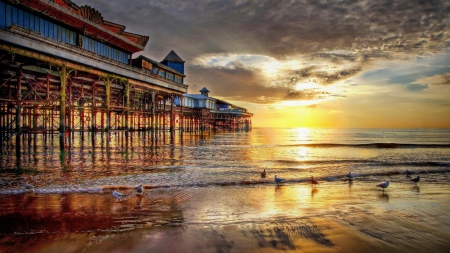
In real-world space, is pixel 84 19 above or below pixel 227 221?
above

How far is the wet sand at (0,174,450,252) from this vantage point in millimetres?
5148

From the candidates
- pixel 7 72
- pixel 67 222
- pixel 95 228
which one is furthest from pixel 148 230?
pixel 7 72

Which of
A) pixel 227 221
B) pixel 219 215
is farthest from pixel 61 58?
pixel 227 221

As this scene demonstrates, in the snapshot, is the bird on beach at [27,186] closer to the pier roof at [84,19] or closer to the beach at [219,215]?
the beach at [219,215]

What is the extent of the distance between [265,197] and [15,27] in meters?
19.5

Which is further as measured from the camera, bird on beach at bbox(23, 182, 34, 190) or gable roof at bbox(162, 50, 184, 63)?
gable roof at bbox(162, 50, 184, 63)

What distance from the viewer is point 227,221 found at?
642cm

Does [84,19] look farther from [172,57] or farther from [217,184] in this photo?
[172,57]

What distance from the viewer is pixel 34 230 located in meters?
5.77

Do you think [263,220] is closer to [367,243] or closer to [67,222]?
[367,243]

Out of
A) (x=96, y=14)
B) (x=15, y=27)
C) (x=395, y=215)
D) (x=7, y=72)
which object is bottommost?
(x=395, y=215)

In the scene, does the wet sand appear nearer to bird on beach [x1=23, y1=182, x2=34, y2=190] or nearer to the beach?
the beach

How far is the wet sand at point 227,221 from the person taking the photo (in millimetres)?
5148

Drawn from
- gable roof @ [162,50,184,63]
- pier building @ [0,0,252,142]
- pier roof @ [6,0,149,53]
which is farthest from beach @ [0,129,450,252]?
gable roof @ [162,50,184,63]
